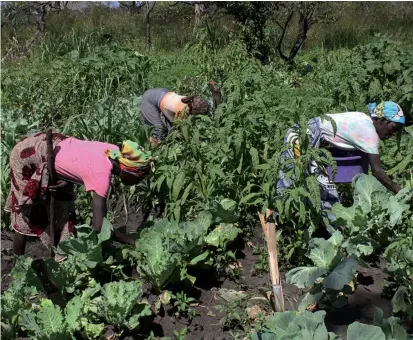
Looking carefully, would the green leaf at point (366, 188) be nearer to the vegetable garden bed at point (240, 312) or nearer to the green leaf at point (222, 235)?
the vegetable garden bed at point (240, 312)

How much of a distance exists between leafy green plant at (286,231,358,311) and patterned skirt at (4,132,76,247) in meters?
1.60

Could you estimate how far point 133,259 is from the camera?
10.9 ft

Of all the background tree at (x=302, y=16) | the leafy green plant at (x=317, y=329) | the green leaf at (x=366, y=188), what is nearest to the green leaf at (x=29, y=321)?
the leafy green plant at (x=317, y=329)

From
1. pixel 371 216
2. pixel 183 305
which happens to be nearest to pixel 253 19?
pixel 371 216

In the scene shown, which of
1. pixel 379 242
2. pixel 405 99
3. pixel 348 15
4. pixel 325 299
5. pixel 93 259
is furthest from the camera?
pixel 348 15

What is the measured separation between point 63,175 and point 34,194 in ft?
0.72

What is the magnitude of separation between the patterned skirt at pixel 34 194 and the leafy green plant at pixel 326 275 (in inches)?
63.2

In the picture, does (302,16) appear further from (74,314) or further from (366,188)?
(74,314)

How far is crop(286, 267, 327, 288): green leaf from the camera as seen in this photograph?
112 inches

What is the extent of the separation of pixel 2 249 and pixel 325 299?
2.42 metres

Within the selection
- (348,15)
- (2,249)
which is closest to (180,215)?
(2,249)

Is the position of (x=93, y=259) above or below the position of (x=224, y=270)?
above

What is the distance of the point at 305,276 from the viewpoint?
2.92 meters

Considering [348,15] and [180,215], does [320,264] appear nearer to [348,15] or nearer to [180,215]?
[180,215]
